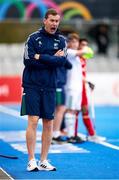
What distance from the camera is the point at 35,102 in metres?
10.2

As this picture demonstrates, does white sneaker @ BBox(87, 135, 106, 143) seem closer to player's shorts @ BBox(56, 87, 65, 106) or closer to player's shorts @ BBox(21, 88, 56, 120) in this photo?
player's shorts @ BBox(56, 87, 65, 106)

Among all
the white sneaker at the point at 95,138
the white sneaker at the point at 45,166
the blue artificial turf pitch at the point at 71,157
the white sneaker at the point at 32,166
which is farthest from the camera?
the white sneaker at the point at 95,138

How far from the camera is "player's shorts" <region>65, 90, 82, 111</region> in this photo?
13.3 m

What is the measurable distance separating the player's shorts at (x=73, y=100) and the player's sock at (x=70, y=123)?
200 mm

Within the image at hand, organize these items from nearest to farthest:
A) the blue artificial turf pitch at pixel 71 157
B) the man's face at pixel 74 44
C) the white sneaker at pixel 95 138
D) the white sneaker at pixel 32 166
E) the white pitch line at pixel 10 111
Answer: the blue artificial turf pitch at pixel 71 157 → the white sneaker at pixel 32 166 → the man's face at pixel 74 44 → the white sneaker at pixel 95 138 → the white pitch line at pixel 10 111

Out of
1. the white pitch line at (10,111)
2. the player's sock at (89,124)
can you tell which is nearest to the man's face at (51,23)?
the player's sock at (89,124)

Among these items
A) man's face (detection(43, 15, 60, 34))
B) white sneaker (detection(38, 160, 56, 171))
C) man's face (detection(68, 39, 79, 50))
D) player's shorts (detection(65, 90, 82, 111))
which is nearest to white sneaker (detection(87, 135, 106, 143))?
player's shorts (detection(65, 90, 82, 111))

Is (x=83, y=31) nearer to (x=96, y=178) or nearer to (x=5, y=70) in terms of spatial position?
(x=5, y=70)

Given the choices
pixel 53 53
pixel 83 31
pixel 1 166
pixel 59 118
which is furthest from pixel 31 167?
pixel 83 31

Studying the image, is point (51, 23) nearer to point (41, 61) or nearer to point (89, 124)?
point (41, 61)

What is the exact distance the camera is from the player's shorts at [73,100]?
1331 cm

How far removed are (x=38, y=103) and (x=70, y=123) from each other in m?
3.33

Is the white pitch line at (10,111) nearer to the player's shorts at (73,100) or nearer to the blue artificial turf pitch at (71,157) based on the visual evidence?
the blue artificial turf pitch at (71,157)

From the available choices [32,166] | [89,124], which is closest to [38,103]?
[32,166]
